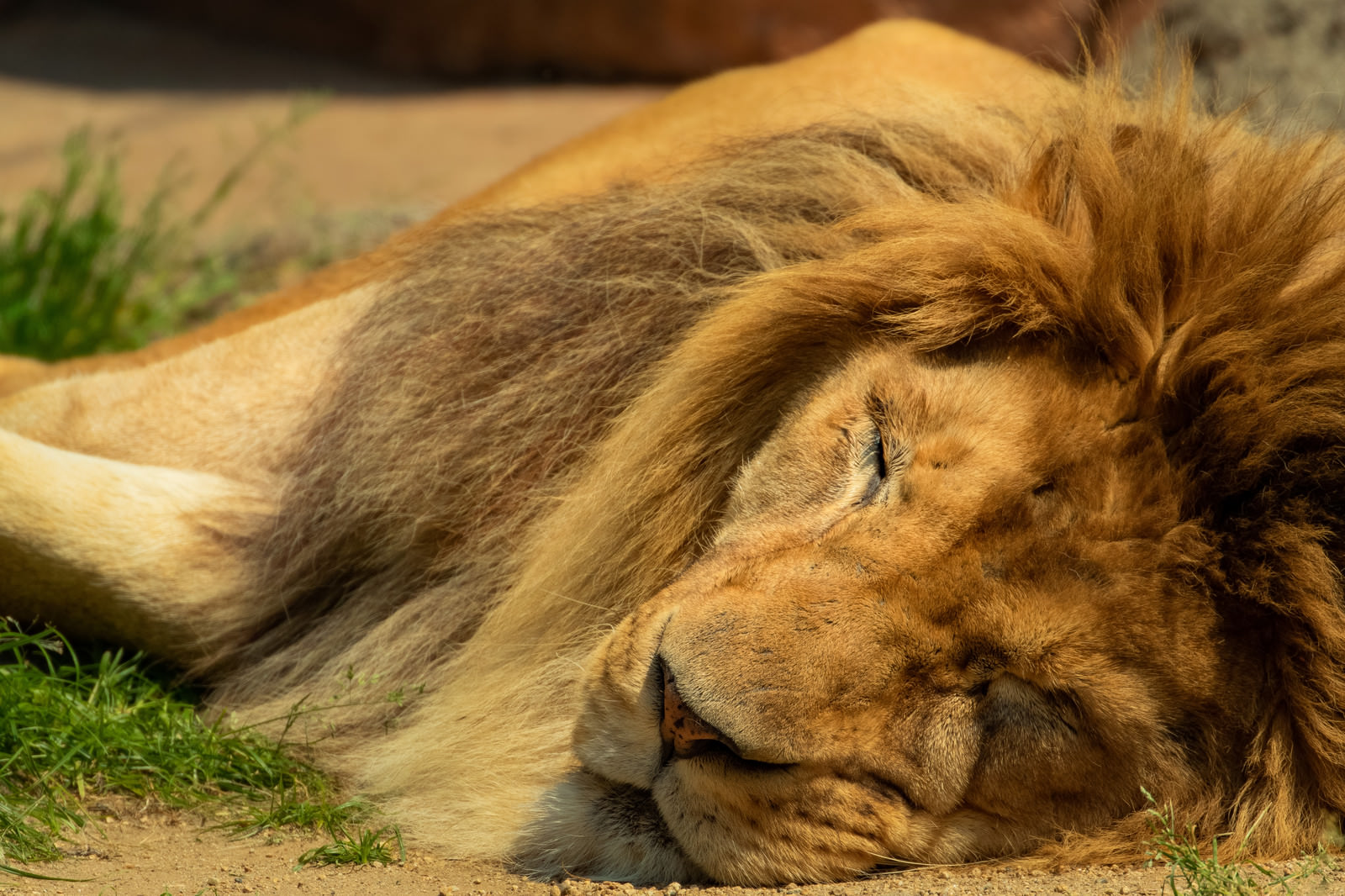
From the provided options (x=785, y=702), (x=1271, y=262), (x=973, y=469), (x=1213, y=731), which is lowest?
(x=1213, y=731)

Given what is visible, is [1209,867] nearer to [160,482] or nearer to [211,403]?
[160,482]

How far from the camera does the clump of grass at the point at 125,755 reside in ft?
7.09

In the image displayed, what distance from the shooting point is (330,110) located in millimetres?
7891

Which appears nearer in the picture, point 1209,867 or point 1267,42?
point 1209,867

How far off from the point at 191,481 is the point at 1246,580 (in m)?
1.82

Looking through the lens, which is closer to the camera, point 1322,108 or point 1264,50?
point 1322,108

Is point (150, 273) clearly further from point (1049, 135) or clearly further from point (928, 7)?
point (928, 7)

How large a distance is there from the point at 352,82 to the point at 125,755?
6.89 m

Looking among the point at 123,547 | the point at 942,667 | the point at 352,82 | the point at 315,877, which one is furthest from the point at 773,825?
the point at 352,82

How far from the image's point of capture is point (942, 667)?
5.77 feet

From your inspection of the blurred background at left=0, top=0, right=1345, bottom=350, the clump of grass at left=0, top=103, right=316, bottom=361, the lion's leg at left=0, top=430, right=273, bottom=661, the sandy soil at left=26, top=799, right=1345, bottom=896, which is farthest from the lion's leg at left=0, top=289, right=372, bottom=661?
the blurred background at left=0, top=0, right=1345, bottom=350

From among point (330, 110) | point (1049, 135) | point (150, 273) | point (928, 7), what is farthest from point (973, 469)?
point (330, 110)

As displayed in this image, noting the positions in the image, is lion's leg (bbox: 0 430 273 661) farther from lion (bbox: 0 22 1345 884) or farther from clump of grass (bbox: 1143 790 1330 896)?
clump of grass (bbox: 1143 790 1330 896)

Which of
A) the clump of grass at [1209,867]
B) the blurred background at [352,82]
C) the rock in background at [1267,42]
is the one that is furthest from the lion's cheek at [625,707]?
the rock in background at [1267,42]
